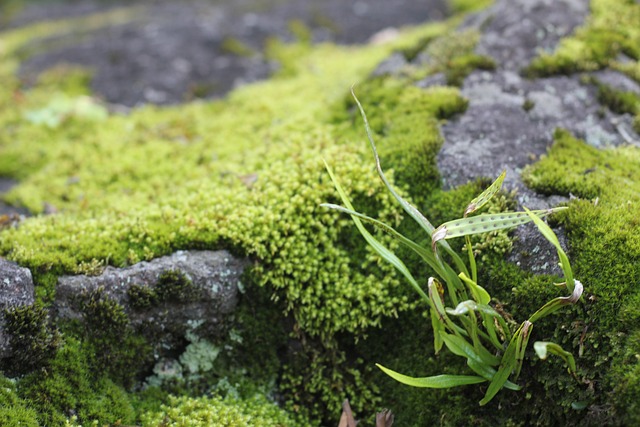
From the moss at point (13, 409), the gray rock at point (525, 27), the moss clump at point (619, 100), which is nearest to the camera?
the moss at point (13, 409)

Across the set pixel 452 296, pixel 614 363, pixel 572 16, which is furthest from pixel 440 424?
pixel 572 16

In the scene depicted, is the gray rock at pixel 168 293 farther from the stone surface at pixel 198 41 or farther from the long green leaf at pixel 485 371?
the stone surface at pixel 198 41

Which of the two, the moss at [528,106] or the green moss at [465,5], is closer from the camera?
the moss at [528,106]

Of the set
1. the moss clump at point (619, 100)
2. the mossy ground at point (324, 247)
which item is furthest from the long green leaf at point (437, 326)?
the moss clump at point (619, 100)

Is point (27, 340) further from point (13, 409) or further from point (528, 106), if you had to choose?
point (528, 106)

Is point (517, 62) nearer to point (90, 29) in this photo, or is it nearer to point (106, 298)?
point (106, 298)

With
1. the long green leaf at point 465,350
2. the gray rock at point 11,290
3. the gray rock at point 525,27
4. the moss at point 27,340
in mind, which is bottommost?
the long green leaf at point 465,350

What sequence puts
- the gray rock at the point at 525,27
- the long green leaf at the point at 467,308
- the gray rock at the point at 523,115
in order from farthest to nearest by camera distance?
the gray rock at the point at 525,27
the gray rock at the point at 523,115
the long green leaf at the point at 467,308
